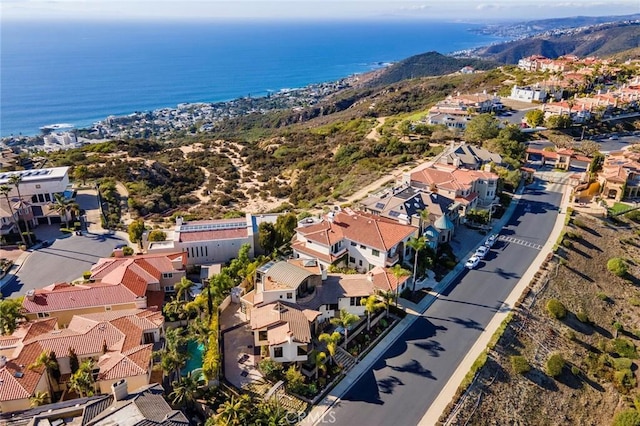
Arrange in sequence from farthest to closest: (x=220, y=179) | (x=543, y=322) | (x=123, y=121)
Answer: (x=123, y=121), (x=220, y=179), (x=543, y=322)

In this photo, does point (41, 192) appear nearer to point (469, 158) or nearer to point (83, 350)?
point (83, 350)

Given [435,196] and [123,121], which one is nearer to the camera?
[435,196]

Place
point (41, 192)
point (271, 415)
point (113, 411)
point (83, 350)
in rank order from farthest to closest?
point (41, 192) < point (83, 350) < point (271, 415) < point (113, 411)

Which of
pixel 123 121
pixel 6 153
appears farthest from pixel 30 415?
pixel 123 121

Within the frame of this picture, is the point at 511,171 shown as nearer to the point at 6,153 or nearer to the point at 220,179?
the point at 220,179

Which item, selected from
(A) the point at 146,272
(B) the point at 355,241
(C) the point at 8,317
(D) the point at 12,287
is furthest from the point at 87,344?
(B) the point at 355,241
